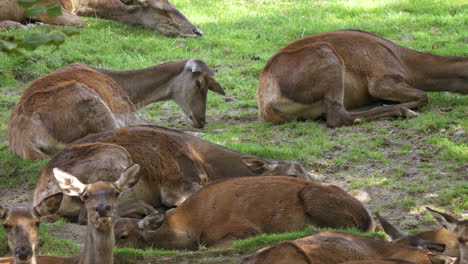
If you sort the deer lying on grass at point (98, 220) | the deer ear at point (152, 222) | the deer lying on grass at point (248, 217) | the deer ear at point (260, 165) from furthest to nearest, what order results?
the deer ear at point (260, 165) < the deer lying on grass at point (248, 217) < the deer ear at point (152, 222) < the deer lying on grass at point (98, 220)

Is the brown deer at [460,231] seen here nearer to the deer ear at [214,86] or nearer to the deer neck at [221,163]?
the deer neck at [221,163]

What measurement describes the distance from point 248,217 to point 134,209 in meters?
1.37

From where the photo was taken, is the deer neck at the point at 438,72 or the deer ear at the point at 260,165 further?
the deer neck at the point at 438,72

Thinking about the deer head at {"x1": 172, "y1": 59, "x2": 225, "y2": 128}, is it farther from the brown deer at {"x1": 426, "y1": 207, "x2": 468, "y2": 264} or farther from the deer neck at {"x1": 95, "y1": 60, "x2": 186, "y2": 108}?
the brown deer at {"x1": 426, "y1": 207, "x2": 468, "y2": 264}

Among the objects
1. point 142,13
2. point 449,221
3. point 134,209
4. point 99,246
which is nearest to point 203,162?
point 134,209

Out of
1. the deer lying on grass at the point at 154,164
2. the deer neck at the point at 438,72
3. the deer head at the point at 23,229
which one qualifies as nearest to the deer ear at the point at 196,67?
the deer neck at the point at 438,72

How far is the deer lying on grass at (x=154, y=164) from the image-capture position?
7836 mm

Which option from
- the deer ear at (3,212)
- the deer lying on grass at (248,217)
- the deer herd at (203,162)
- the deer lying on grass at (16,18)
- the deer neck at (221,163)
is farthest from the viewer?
the deer lying on grass at (16,18)

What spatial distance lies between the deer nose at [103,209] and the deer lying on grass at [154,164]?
A: 6.82ft

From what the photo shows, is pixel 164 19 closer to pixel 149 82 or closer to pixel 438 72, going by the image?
pixel 149 82

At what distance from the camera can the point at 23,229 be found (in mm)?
5500

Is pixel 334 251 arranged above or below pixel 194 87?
above

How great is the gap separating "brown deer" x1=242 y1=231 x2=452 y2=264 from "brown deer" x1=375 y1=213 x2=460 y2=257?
0.36 m

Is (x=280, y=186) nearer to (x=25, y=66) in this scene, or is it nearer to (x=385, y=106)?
(x=385, y=106)
